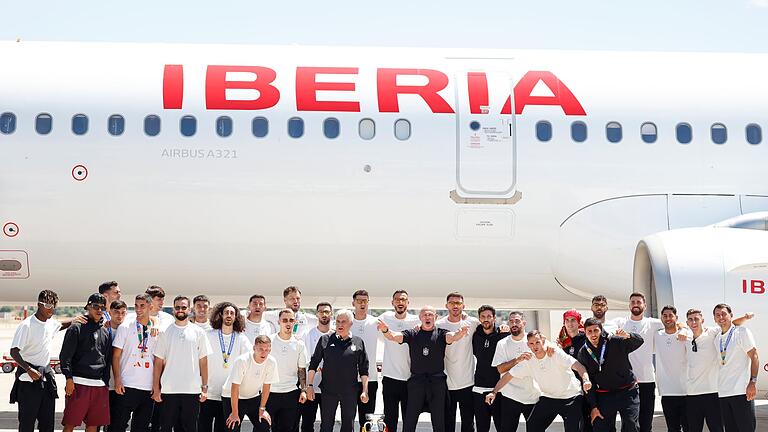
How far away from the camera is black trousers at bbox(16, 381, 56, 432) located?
1003 centimetres

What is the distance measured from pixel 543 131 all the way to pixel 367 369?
13.0 ft

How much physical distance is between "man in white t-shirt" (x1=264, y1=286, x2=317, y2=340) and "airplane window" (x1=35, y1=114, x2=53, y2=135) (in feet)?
11.2

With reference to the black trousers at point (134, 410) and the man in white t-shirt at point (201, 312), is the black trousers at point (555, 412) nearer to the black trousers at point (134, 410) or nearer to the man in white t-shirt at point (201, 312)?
the man in white t-shirt at point (201, 312)

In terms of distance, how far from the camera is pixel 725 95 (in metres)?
12.9

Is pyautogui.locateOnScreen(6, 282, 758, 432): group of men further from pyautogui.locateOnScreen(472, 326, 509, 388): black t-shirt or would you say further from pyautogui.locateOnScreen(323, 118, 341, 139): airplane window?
pyautogui.locateOnScreen(323, 118, 341, 139): airplane window

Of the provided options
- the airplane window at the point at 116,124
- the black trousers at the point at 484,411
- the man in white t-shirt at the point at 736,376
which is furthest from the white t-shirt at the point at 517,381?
the airplane window at the point at 116,124

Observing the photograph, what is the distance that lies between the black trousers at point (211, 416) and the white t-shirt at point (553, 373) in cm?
285

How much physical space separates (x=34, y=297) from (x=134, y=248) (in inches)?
Answer: 58.9

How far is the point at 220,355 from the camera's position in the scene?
1011 centimetres

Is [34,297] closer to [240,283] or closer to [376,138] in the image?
[240,283]

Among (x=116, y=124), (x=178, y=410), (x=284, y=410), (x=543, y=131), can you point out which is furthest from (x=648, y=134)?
(x=178, y=410)

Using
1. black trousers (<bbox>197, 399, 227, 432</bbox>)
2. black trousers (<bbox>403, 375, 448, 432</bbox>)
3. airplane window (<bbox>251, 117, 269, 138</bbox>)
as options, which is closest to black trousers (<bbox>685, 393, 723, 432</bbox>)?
black trousers (<bbox>403, 375, 448, 432</bbox>)

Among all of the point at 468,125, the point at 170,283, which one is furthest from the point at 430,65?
the point at 170,283

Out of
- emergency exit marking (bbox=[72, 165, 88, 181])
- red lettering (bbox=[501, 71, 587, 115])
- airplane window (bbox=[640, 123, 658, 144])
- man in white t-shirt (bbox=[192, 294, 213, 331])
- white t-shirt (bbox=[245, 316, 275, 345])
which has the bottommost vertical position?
white t-shirt (bbox=[245, 316, 275, 345])
